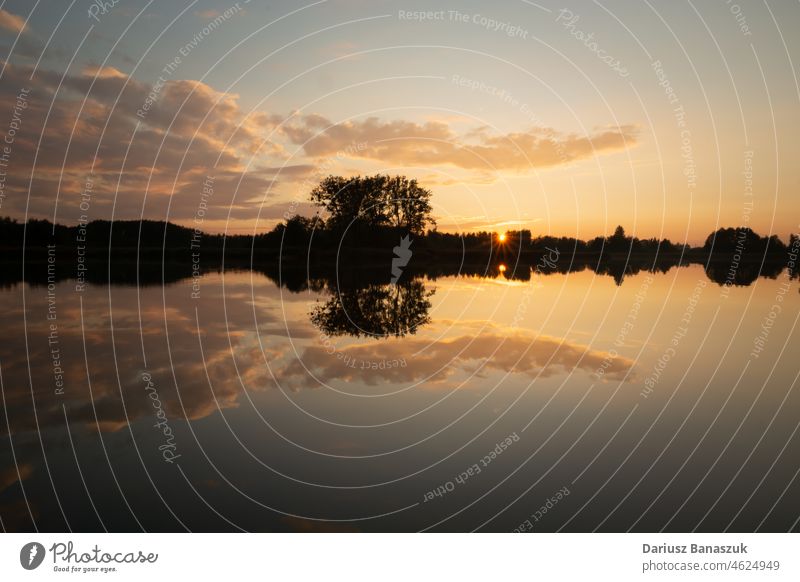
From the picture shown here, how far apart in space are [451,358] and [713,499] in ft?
30.9

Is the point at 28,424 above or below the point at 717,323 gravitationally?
below

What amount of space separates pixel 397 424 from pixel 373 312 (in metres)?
13.7

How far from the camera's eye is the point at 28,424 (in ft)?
44.0

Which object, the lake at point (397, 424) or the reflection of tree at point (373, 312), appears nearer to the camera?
the lake at point (397, 424)

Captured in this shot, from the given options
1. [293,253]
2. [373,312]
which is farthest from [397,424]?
[293,253]

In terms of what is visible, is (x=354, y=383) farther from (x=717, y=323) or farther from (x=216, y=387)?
(x=717, y=323)

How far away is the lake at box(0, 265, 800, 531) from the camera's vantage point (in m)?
10.6

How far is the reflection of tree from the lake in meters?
0.29

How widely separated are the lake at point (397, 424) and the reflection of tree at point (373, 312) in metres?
0.29

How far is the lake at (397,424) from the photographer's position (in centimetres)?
1063

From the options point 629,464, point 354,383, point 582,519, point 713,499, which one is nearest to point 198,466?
point 354,383

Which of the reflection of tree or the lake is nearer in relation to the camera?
the lake

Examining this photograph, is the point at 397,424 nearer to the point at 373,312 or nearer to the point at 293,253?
the point at 373,312

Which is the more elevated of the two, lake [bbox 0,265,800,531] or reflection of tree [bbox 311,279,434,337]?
reflection of tree [bbox 311,279,434,337]
